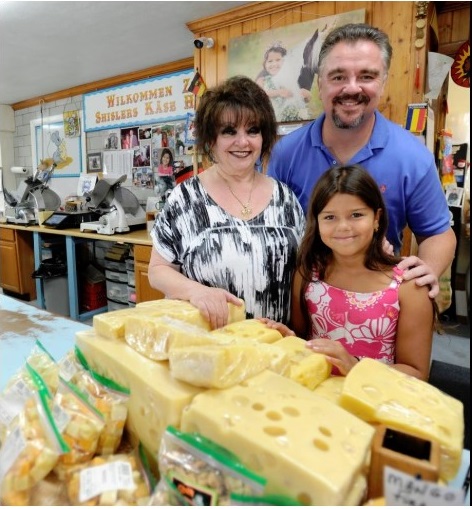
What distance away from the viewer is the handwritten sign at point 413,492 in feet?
1.59

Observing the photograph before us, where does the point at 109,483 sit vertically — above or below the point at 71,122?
below

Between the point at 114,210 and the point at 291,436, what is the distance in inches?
147

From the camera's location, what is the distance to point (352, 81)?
146 centimetres

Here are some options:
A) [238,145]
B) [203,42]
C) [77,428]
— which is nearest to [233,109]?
[238,145]

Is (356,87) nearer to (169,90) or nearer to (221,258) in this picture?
(221,258)

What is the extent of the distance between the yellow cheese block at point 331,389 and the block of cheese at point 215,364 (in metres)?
0.13

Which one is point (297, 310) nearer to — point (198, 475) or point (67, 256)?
point (198, 475)

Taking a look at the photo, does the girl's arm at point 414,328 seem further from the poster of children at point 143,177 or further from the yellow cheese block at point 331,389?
the poster of children at point 143,177

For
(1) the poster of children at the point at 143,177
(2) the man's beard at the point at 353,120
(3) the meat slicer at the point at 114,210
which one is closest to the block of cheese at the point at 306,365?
(2) the man's beard at the point at 353,120

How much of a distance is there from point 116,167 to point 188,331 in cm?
489

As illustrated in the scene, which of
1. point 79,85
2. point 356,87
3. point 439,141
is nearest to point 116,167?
point 79,85

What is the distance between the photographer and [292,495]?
554 mm

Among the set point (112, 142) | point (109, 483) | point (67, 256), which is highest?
point (112, 142)

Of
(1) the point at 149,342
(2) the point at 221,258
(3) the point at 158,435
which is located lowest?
(3) the point at 158,435
